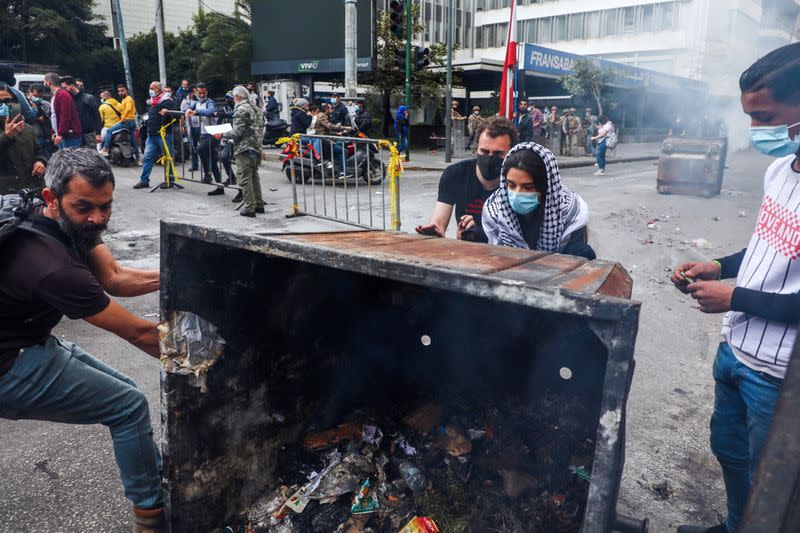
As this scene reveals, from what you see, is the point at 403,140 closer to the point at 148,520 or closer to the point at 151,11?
the point at 148,520

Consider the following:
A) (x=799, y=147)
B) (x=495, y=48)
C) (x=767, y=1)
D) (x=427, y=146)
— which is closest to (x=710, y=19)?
(x=767, y=1)

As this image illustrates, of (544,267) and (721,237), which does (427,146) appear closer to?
(721,237)

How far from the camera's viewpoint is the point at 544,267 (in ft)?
6.14

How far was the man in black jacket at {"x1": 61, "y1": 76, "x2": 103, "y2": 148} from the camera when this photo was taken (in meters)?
10.6

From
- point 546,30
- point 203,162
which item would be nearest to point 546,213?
point 203,162

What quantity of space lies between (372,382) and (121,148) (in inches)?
499

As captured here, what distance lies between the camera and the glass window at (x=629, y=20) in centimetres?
4534

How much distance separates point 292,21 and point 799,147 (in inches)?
1200

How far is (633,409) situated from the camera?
3578 millimetres

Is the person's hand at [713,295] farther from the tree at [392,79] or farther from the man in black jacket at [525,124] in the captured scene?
the tree at [392,79]

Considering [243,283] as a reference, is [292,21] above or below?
above

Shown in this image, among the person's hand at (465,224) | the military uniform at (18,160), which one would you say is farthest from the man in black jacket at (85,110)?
the person's hand at (465,224)

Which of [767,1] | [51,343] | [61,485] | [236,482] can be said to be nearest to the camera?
→ [51,343]

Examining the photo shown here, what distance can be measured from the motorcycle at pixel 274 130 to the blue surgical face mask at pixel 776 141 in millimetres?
18678
